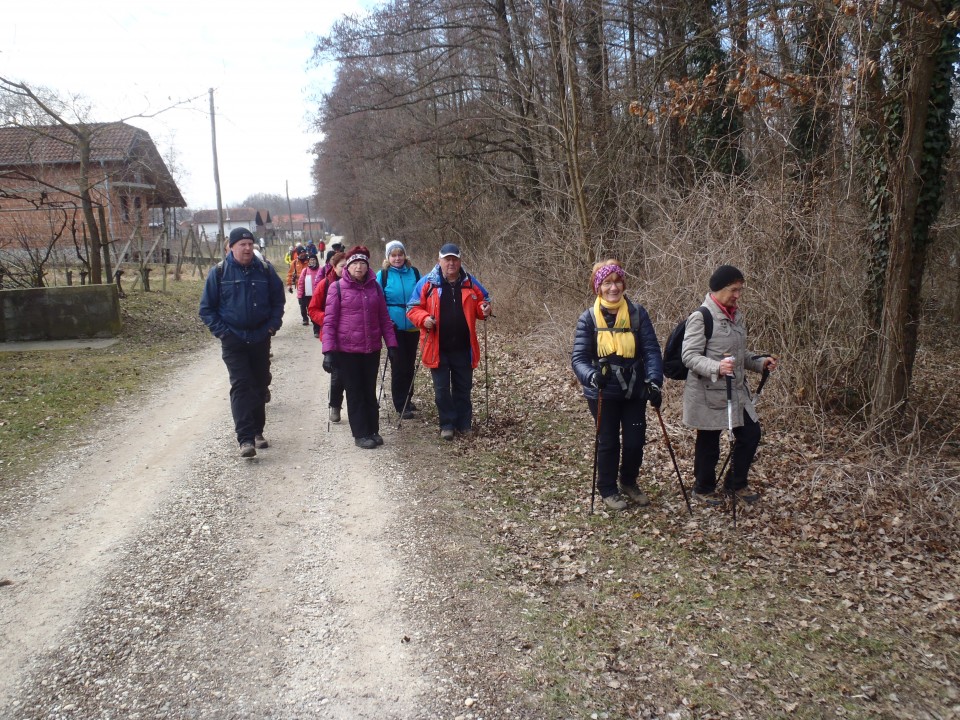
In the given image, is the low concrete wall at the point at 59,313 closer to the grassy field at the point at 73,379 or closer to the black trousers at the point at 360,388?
the grassy field at the point at 73,379

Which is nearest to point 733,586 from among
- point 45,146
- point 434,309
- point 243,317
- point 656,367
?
point 656,367

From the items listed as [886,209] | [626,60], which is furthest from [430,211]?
[886,209]

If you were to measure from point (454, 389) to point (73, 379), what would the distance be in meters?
6.44

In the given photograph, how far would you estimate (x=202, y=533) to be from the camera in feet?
17.6

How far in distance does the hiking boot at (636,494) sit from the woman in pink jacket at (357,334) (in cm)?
278

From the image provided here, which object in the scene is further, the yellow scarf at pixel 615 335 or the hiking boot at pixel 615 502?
the hiking boot at pixel 615 502

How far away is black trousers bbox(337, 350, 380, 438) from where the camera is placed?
7.27 meters

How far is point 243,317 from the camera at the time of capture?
6871mm

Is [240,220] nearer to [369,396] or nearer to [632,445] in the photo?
[369,396]

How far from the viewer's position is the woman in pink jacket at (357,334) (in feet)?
23.6

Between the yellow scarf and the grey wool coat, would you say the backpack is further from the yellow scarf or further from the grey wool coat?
the yellow scarf

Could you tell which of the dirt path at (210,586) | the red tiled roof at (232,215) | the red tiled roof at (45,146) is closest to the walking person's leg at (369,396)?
the dirt path at (210,586)

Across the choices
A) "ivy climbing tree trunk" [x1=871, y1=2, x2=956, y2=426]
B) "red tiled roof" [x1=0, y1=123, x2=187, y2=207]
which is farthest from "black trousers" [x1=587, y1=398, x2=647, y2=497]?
"red tiled roof" [x1=0, y1=123, x2=187, y2=207]

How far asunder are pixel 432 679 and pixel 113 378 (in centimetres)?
902
